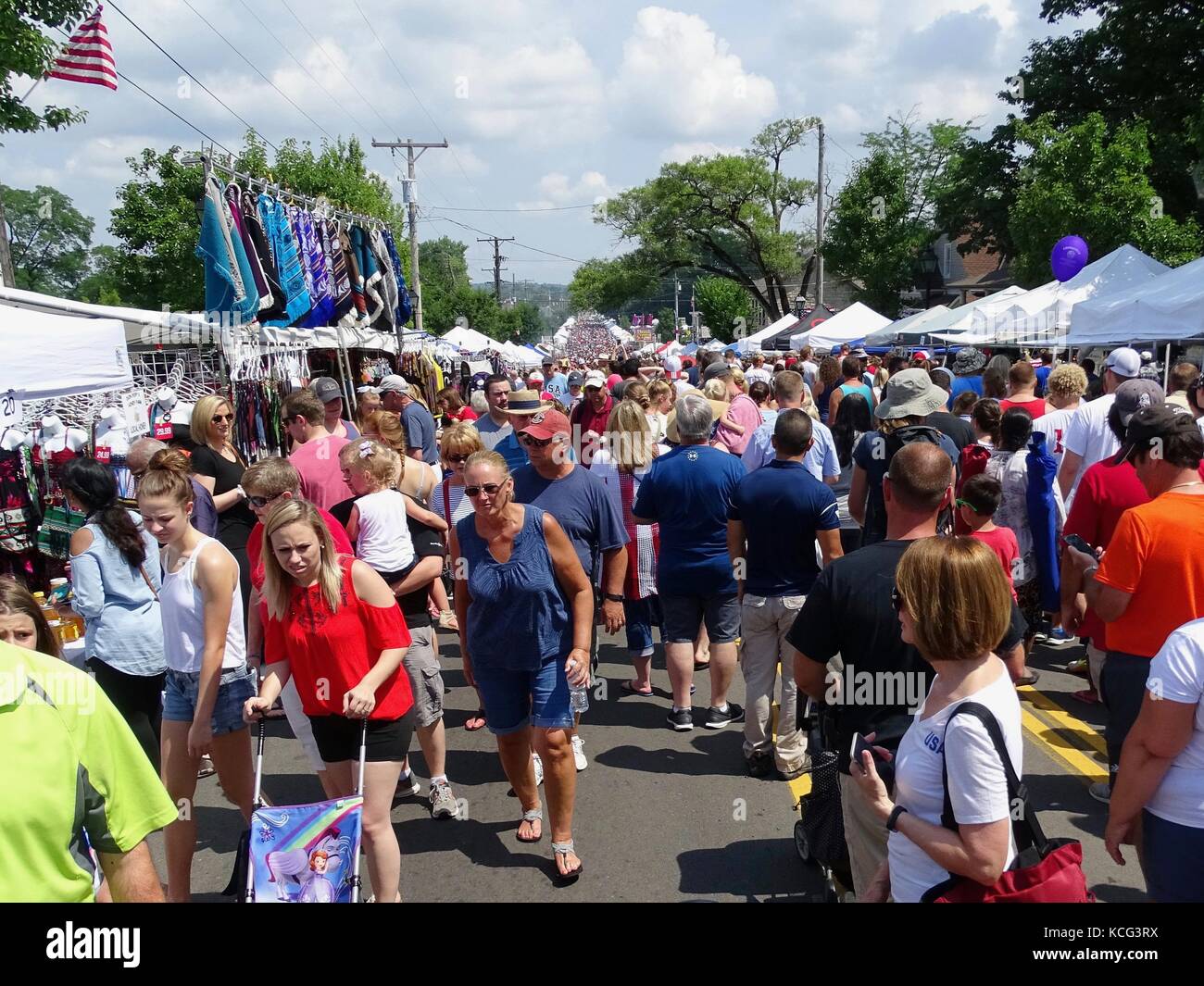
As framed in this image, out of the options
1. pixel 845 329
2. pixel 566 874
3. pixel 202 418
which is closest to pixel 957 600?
pixel 566 874

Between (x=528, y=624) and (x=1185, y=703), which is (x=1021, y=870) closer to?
(x=1185, y=703)

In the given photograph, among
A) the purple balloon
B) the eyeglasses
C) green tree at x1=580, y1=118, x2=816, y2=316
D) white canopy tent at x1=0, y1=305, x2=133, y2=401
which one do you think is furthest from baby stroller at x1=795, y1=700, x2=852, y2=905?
green tree at x1=580, y1=118, x2=816, y2=316

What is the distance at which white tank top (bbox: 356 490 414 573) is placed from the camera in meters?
4.77

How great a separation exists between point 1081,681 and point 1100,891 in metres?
2.99

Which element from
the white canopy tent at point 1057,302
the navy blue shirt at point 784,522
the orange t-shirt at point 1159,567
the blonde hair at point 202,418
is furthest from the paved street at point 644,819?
the white canopy tent at point 1057,302

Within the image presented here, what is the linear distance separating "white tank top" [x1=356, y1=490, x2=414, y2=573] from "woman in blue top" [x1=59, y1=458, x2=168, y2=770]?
1.01m

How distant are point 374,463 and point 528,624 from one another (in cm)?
144

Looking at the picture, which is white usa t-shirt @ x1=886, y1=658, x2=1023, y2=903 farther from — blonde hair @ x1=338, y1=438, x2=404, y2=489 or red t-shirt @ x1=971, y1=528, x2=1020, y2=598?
blonde hair @ x1=338, y1=438, x2=404, y2=489

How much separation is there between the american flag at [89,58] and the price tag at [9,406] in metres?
6.56

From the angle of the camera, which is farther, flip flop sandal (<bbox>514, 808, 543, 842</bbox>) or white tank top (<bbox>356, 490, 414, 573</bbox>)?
white tank top (<bbox>356, 490, 414, 573</bbox>)

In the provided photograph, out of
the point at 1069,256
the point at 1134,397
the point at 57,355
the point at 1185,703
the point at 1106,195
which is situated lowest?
the point at 1185,703

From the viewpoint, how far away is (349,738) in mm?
3488

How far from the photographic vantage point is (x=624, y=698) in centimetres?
636

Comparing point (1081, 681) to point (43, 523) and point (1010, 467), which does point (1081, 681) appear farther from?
point (43, 523)
